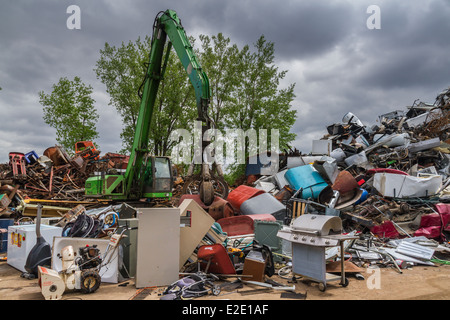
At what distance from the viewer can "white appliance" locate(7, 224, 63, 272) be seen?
6250 millimetres

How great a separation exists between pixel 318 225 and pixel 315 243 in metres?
0.34

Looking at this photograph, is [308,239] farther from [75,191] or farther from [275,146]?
[275,146]

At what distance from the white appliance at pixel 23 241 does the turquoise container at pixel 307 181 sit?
825 cm

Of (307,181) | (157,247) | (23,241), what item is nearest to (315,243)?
(157,247)

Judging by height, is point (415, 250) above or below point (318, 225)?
below

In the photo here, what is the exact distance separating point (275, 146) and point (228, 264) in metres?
19.2

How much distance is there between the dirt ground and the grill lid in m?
0.97

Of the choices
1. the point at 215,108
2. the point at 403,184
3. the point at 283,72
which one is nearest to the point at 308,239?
the point at 403,184

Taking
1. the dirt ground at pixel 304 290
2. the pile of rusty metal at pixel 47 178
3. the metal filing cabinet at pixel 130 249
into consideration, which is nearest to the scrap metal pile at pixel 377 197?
the dirt ground at pixel 304 290

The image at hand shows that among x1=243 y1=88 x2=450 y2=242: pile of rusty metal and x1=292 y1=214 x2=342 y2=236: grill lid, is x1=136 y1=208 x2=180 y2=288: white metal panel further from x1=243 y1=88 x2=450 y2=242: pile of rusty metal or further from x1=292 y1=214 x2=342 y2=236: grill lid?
x1=243 y1=88 x2=450 y2=242: pile of rusty metal

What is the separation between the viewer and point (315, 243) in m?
5.18

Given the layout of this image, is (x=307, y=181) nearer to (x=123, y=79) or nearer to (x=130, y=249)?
(x=130, y=249)

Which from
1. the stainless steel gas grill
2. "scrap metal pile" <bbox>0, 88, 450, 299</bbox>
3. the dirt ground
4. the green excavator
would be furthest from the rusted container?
the stainless steel gas grill
